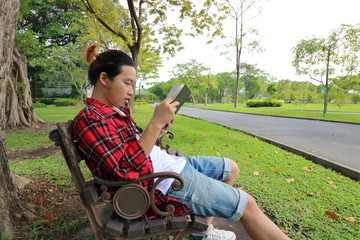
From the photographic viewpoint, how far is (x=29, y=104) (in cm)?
938

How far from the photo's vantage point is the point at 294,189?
121 inches

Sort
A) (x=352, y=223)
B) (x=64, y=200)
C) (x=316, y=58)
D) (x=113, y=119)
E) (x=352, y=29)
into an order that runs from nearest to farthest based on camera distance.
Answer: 1. (x=113, y=119)
2. (x=352, y=223)
3. (x=64, y=200)
4. (x=352, y=29)
5. (x=316, y=58)

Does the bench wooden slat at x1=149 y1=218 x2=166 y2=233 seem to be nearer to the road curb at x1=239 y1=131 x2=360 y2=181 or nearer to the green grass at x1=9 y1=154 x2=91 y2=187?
the green grass at x1=9 y1=154 x2=91 y2=187

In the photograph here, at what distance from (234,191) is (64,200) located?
2254 millimetres

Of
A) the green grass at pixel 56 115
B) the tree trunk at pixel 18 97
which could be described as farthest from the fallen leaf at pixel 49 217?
the green grass at pixel 56 115

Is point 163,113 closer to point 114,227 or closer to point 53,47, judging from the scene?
point 114,227

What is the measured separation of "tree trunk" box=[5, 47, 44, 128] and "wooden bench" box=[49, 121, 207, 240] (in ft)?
28.8

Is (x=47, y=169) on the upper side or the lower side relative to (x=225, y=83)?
lower

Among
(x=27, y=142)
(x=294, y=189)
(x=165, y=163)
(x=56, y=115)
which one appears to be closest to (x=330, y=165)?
(x=294, y=189)

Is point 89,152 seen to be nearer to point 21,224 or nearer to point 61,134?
point 61,134

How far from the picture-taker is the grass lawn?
87.5 inches

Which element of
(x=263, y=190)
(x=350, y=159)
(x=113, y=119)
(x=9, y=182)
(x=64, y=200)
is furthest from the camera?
(x=350, y=159)

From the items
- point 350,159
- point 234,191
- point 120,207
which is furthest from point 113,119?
point 350,159

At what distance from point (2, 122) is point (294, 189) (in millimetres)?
3546
